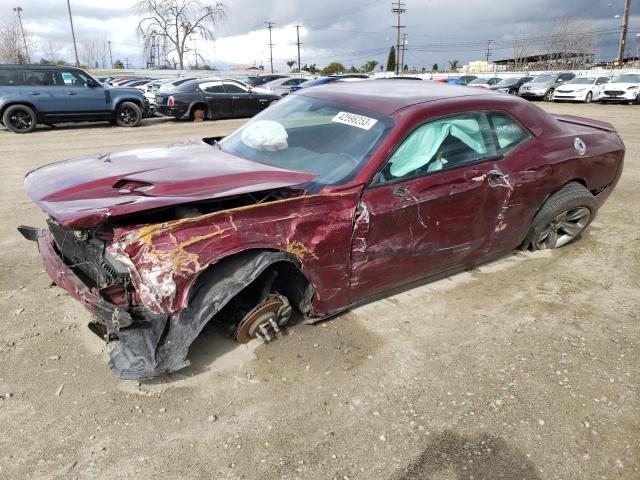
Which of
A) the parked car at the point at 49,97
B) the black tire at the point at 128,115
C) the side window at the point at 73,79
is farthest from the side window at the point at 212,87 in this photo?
the side window at the point at 73,79

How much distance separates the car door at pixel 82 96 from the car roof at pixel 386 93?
11.2 metres

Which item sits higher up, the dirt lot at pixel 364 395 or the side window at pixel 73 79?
the side window at pixel 73 79

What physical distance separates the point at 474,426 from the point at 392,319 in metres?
1.07

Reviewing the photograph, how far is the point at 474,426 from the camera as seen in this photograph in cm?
251

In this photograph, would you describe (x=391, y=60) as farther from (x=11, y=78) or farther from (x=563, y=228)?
(x=563, y=228)

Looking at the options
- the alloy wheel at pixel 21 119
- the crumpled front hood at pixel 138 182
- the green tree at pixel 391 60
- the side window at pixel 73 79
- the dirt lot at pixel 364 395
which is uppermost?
the green tree at pixel 391 60

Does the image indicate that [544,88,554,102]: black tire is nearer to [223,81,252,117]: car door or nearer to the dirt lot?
[223,81,252,117]: car door

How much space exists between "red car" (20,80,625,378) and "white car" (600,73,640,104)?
68.9 feet

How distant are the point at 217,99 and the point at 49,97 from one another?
4.83 m

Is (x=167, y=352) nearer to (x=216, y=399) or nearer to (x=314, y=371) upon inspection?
(x=216, y=399)

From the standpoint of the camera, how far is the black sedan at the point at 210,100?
1505 centimetres

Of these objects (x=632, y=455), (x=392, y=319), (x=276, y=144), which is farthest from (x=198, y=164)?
(x=632, y=455)

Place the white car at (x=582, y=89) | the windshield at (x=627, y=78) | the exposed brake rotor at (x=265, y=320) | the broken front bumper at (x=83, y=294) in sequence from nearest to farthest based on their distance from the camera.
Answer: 1. the broken front bumper at (x=83, y=294)
2. the exposed brake rotor at (x=265, y=320)
3. the windshield at (x=627, y=78)
4. the white car at (x=582, y=89)

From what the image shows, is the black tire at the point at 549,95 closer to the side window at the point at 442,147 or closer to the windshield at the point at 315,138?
the side window at the point at 442,147
